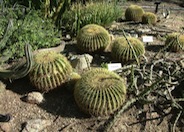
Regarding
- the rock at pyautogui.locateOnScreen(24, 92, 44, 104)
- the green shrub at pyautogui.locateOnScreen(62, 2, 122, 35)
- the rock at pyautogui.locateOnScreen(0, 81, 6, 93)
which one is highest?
the green shrub at pyautogui.locateOnScreen(62, 2, 122, 35)

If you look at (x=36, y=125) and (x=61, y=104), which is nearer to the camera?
(x=36, y=125)

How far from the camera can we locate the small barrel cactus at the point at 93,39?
5.68 m

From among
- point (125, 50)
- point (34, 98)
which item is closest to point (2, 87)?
point (34, 98)

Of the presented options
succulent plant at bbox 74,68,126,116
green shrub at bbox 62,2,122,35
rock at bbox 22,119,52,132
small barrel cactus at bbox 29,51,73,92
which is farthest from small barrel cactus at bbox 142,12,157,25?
rock at bbox 22,119,52,132

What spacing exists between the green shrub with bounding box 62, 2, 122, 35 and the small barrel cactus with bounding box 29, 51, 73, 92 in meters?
2.21

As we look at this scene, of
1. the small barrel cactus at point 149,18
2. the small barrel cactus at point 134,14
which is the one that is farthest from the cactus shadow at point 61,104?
the small barrel cactus at point 134,14

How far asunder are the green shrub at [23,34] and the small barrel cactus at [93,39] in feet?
1.72

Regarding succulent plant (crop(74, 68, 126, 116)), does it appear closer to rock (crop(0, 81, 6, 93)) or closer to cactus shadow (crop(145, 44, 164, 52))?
rock (crop(0, 81, 6, 93))

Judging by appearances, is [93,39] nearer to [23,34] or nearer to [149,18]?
[23,34]

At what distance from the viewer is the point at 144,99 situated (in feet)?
13.7

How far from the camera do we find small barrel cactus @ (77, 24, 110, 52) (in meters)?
5.68

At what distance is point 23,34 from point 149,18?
10.8ft

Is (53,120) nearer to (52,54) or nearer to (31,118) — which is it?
(31,118)

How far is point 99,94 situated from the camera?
3982 mm
